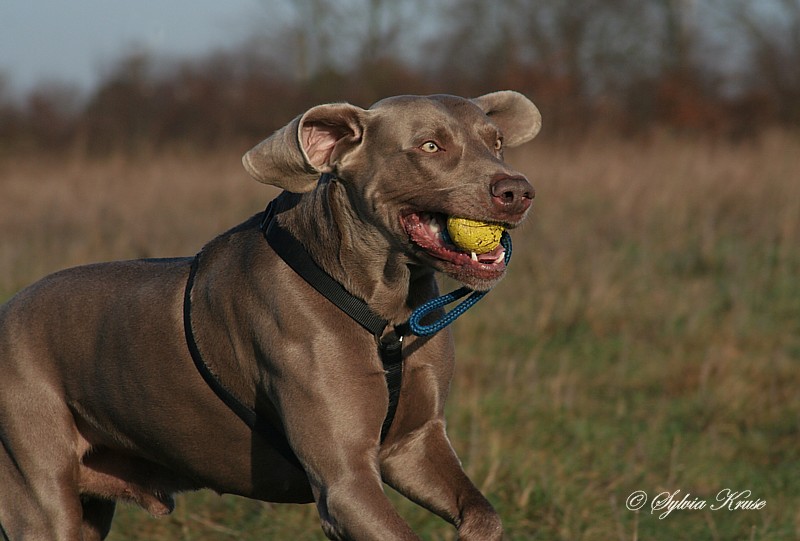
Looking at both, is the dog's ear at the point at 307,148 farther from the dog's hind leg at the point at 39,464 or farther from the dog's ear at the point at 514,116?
the dog's hind leg at the point at 39,464

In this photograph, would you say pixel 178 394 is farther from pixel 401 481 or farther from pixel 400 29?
pixel 400 29

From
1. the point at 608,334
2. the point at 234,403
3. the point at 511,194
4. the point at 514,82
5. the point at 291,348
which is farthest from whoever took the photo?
the point at 514,82

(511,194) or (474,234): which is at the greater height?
(511,194)

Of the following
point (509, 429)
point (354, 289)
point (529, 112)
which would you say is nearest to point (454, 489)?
point (354, 289)

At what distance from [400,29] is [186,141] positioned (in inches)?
416

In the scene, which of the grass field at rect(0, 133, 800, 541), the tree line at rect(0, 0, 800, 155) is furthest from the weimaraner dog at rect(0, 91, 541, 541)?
the tree line at rect(0, 0, 800, 155)

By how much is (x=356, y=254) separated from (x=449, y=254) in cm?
32

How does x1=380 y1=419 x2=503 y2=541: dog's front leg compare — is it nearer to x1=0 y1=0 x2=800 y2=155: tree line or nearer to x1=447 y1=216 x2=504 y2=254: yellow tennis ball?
x1=447 y1=216 x2=504 y2=254: yellow tennis ball

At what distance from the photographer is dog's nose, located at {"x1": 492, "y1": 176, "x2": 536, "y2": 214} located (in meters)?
3.31

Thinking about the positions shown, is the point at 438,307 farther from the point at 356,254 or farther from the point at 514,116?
the point at 514,116

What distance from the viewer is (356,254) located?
355cm

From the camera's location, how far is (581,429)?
20.3 ft

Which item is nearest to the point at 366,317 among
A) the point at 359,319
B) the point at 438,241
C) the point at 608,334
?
the point at 359,319

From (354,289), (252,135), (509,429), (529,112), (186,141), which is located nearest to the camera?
(354,289)
